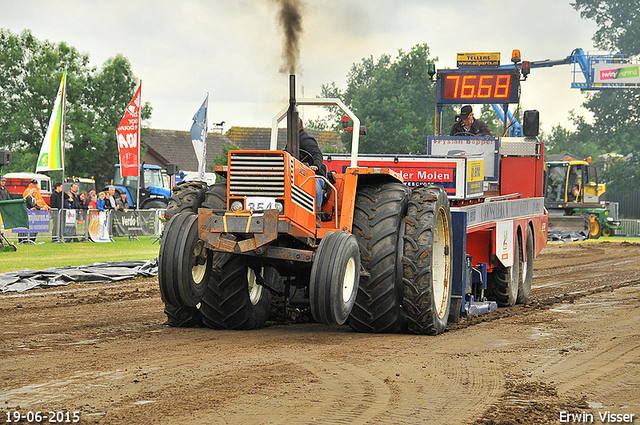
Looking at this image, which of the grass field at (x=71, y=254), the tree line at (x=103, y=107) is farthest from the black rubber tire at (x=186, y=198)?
the tree line at (x=103, y=107)

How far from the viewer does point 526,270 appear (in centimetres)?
1254

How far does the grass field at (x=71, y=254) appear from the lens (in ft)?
54.3

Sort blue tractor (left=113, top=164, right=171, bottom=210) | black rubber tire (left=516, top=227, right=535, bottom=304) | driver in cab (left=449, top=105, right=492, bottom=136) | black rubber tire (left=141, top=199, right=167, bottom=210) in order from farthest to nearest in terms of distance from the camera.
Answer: blue tractor (left=113, top=164, right=171, bottom=210), black rubber tire (left=141, top=199, right=167, bottom=210), driver in cab (left=449, top=105, right=492, bottom=136), black rubber tire (left=516, top=227, right=535, bottom=304)

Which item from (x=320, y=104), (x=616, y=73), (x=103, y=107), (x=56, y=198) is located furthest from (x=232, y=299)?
(x=616, y=73)

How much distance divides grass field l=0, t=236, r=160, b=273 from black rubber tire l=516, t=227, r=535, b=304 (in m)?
8.95

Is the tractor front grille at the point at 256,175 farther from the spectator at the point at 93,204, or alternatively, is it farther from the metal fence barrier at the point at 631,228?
the metal fence barrier at the point at 631,228

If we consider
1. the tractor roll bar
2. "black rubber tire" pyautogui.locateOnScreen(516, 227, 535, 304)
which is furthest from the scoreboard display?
the tractor roll bar

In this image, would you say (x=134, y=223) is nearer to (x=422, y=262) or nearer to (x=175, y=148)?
(x=422, y=262)

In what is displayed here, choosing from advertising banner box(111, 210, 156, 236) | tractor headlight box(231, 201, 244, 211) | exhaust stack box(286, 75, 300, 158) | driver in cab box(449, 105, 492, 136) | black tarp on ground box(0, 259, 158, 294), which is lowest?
black tarp on ground box(0, 259, 158, 294)

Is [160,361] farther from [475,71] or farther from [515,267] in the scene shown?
→ [475,71]

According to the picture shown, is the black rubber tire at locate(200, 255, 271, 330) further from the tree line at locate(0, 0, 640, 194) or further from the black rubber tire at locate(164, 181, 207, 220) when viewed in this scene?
the tree line at locate(0, 0, 640, 194)

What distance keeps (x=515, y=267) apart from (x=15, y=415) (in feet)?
28.5

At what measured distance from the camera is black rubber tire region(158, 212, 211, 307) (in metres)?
7.10

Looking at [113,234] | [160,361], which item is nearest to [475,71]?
[160,361]
